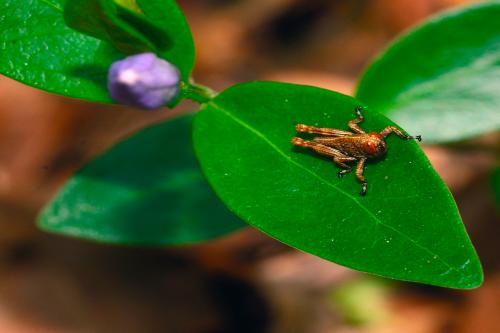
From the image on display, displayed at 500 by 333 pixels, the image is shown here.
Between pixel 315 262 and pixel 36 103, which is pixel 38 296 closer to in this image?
pixel 36 103

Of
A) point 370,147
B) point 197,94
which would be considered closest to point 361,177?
point 370,147

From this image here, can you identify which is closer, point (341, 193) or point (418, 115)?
point (341, 193)

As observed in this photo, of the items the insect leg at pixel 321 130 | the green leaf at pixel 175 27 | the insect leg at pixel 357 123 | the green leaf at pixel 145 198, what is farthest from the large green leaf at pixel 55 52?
the green leaf at pixel 145 198

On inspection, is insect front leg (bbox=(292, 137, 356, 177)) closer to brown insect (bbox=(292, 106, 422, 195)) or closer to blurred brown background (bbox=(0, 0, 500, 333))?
brown insect (bbox=(292, 106, 422, 195))

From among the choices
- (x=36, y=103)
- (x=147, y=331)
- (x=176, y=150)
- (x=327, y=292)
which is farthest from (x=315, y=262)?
(x=36, y=103)

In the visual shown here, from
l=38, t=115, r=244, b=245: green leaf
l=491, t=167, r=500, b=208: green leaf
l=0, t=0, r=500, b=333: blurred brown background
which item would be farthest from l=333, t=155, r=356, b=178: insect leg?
l=0, t=0, r=500, b=333: blurred brown background

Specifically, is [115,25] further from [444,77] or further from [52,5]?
[444,77]
